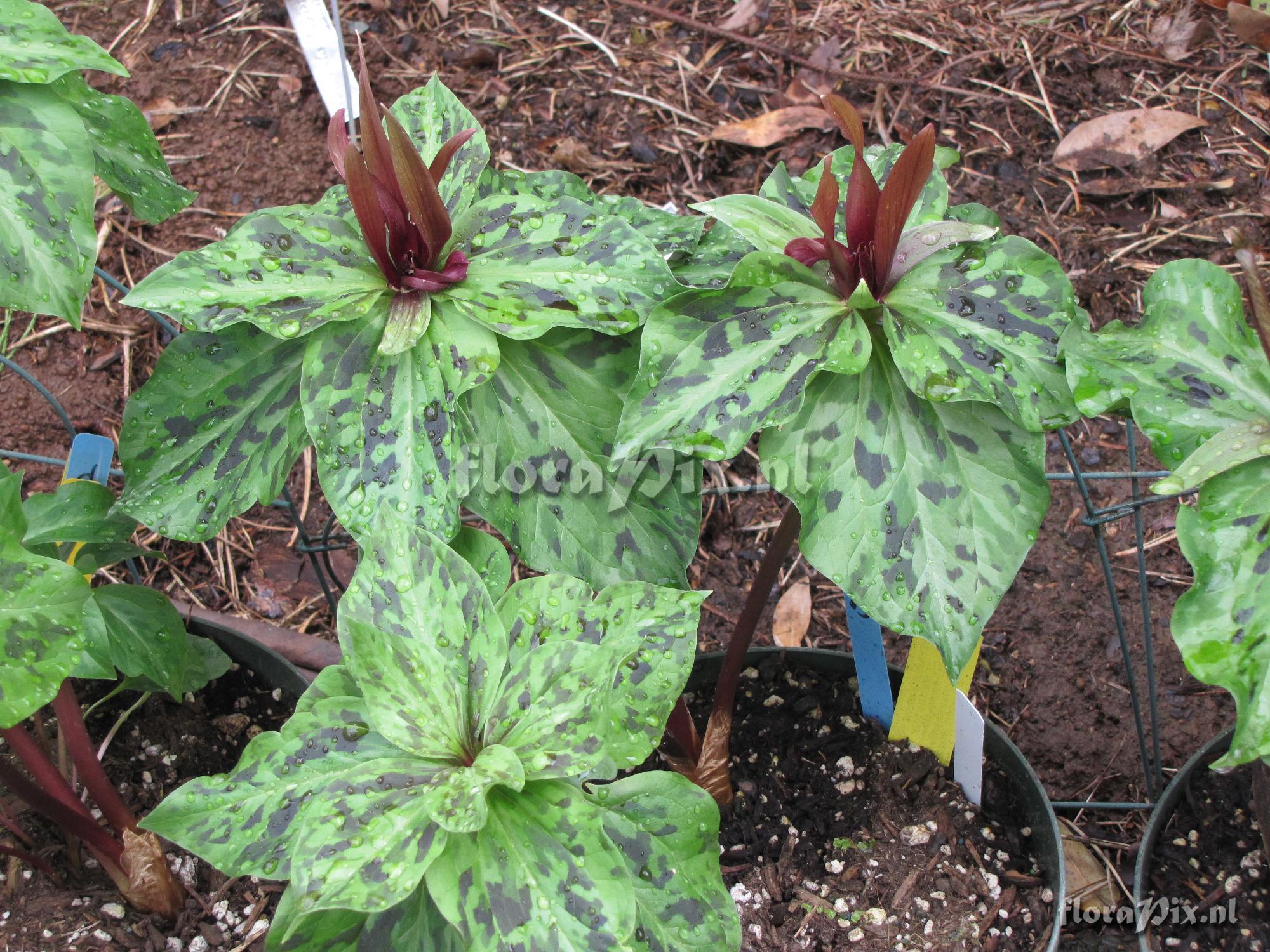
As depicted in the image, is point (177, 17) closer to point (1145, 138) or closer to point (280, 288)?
point (280, 288)

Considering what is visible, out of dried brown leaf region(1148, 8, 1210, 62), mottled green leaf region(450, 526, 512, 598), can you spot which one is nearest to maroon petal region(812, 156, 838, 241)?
mottled green leaf region(450, 526, 512, 598)

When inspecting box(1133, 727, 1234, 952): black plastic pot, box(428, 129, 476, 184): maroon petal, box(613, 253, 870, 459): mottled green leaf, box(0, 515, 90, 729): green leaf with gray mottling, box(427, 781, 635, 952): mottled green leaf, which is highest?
box(428, 129, 476, 184): maroon petal

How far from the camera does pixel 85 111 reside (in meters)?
1.35

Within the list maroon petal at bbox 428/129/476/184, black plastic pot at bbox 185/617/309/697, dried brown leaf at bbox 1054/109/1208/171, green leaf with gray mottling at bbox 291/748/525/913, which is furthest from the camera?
dried brown leaf at bbox 1054/109/1208/171

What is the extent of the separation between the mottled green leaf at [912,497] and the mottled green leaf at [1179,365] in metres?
0.10

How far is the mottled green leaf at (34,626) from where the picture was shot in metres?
1.12

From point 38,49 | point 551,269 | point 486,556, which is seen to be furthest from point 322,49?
point 486,556

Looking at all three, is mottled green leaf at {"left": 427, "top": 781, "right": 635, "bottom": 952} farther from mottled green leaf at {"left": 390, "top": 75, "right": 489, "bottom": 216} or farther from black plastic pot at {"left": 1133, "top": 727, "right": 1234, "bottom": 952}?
black plastic pot at {"left": 1133, "top": 727, "right": 1234, "bottom": 952}

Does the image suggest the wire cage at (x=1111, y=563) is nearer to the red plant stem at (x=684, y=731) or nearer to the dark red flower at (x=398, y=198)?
the dark red flower at (x=398, y=198)

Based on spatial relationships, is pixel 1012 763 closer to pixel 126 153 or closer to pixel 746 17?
Result: pixel 126 153

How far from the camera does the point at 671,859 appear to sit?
1145 millimetres

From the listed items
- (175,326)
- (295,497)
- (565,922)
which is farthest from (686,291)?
(175,326)

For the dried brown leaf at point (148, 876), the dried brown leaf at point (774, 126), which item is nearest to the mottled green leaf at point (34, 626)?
the dried brown leaf at point (148, 876)

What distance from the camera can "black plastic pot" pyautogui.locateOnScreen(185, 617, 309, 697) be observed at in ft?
5.61
